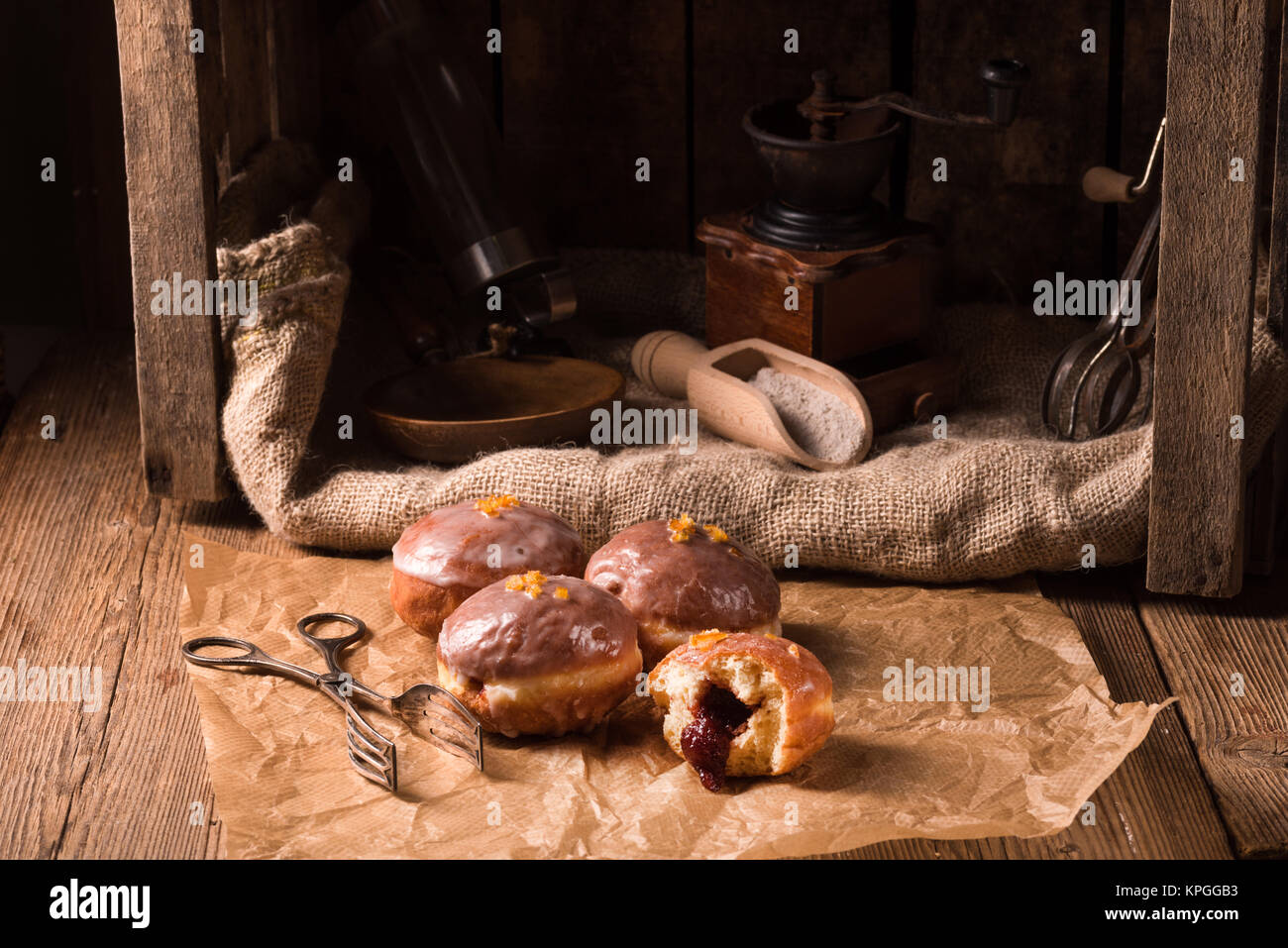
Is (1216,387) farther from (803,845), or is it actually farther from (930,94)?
(930,94)

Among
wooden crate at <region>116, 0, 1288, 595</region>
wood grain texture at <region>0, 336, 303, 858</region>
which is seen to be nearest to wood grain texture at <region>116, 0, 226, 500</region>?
wooden crate at <region>116, 0, 1288, 595</region>

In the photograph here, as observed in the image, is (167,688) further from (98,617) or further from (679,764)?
(679,764)

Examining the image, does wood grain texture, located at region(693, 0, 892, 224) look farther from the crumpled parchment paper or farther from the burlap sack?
the crumpled parchment paper

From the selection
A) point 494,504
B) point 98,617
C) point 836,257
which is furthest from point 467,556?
point 836,257

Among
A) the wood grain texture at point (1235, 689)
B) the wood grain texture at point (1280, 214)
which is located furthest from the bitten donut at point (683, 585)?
the wood grain texture at point (1280, 214)

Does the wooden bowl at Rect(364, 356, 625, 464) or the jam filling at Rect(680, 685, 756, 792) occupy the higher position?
the wooden bowl at Rect(364, 356, 625, 464)

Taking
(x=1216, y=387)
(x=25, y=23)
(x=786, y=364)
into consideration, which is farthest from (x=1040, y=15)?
(x=25, y=23)

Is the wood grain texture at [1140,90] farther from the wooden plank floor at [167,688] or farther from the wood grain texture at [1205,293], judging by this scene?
the wooden plank floor at [167,688]
